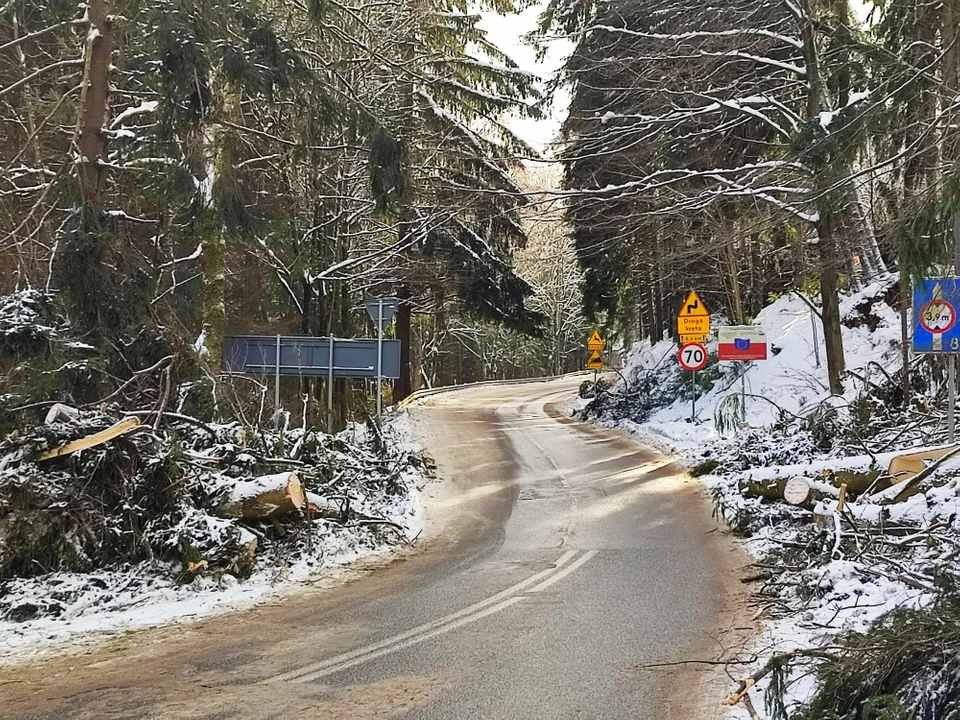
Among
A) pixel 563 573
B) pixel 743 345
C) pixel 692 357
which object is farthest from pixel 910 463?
pixel 692 357

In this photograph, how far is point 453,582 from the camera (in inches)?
355

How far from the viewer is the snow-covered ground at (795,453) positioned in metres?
6.81

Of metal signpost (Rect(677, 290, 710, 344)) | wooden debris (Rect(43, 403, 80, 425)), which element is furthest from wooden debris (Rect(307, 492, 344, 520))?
metal signpost (Rect(677, 290, 710, 344))

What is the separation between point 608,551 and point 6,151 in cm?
1024

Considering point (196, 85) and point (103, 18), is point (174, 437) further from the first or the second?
point (103, 18)

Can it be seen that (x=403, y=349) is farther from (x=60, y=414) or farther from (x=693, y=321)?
(x=60, y=414)

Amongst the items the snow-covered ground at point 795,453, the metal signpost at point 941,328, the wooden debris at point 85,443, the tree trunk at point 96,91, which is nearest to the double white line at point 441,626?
the snow-covered ground at point 795,453

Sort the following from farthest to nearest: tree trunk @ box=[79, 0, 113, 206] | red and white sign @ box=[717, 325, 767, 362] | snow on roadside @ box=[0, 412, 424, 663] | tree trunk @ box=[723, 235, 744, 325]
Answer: tree trunk @ box=[723, 235, 744, 325]
red and white sign @ box=[717, 325, 767, 362]
tree trunk @ box=[79, 0, 113, 206]
snow on roadside @ box=[0, 412, 424, 663]

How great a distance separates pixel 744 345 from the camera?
19781 mm

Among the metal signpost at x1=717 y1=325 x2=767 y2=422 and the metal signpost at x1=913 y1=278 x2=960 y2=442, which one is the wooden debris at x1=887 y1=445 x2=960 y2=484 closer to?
the metal signpost at x1=913 y1=278 x2=960 y2=442

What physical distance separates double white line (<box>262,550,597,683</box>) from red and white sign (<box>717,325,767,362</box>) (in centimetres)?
1105

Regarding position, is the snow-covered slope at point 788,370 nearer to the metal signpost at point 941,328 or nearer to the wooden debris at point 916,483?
the metal signpost at point 941,328

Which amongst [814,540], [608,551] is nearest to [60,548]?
[608,551]

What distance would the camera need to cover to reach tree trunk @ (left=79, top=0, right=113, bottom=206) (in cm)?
1014
